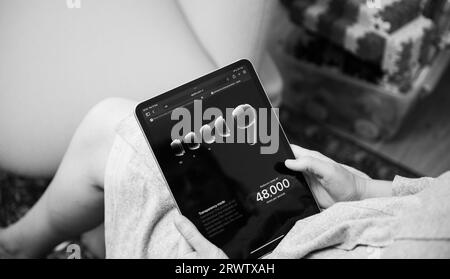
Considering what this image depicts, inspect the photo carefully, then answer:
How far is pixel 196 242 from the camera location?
20.8 inches

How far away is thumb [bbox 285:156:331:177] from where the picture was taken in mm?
577

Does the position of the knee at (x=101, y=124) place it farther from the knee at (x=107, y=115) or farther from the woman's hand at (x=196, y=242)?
the woman's hand at (x=196, y=242)

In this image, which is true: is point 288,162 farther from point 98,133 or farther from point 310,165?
point 98,133

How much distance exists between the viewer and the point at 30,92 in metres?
0.72

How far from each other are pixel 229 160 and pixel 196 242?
0.39ft

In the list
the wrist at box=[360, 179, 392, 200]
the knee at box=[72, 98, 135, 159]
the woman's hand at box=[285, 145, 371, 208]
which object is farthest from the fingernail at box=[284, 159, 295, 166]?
the knee at box=[72, 98, 135, 159]

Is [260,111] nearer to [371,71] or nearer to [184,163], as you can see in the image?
[184,163]

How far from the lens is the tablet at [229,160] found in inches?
22.1

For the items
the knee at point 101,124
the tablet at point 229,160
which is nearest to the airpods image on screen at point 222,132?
the tablet at point 229,160

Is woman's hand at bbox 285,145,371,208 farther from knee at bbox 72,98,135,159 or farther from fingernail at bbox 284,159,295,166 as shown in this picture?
knee at bbox 72,98,135,159

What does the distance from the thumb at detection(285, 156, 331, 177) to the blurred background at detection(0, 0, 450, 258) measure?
0.28 meters

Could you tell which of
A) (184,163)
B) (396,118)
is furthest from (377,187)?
(396,118)

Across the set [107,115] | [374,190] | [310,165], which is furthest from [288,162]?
[107,115]

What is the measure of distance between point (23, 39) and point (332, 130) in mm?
783
